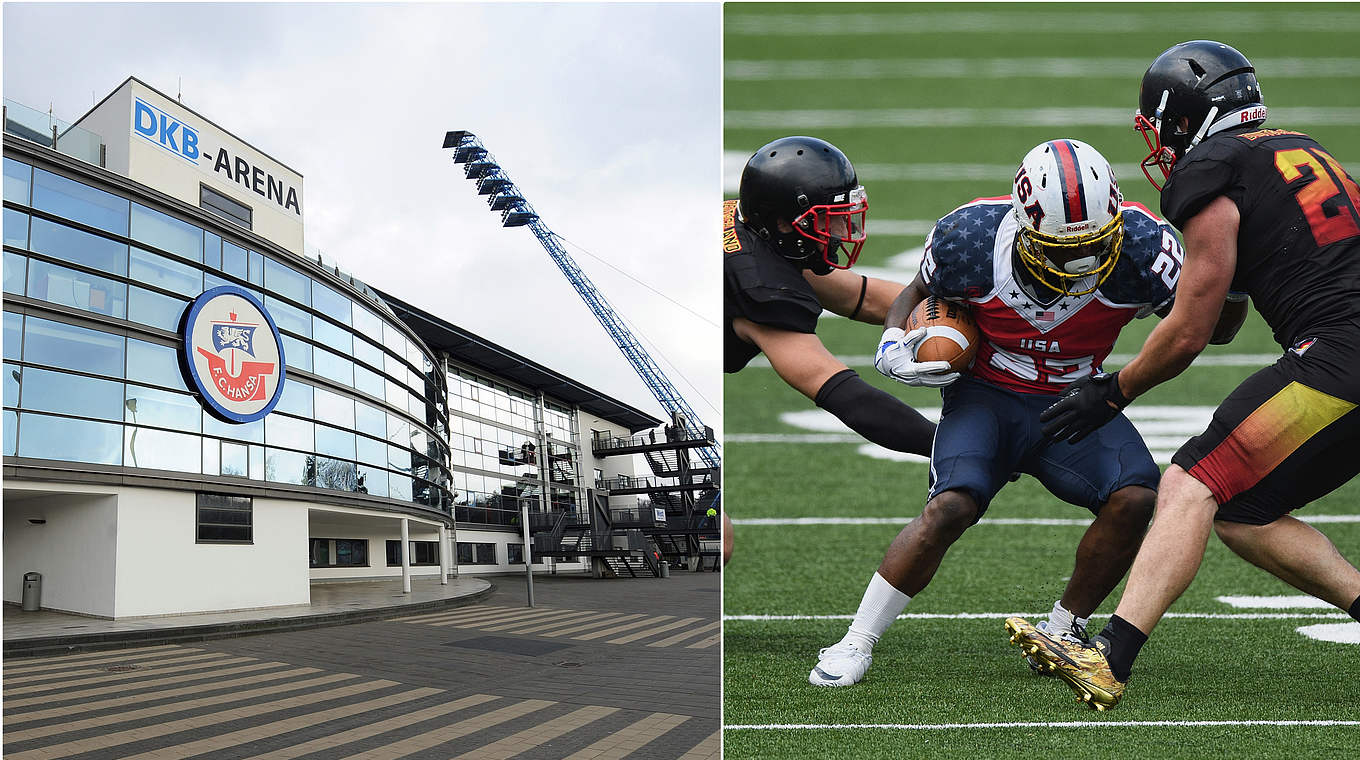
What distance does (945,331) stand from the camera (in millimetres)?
1762

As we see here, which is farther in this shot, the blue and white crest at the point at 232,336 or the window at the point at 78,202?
the blue and white crest at the point at 232,336

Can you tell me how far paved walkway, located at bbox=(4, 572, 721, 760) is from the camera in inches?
114

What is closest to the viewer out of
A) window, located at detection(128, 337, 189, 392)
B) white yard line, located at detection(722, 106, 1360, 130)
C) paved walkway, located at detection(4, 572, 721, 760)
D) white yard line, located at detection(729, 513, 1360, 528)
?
paved walkway, located at detection(4, 572, 721, 760)

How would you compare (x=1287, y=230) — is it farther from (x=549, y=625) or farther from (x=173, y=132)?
(x=549, y=625)

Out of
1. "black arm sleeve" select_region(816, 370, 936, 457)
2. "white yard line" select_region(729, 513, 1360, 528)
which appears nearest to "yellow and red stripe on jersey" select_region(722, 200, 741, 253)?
"black arm sleeve" select_region(816, 370, 936, 457)

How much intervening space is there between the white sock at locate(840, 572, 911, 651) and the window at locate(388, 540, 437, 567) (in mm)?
2719

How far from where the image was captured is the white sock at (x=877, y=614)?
186 centimetres

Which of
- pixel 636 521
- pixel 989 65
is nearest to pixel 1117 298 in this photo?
pixel 636 521

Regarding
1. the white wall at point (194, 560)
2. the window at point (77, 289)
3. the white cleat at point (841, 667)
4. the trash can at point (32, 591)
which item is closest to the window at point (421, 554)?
the white wall at point (194, 560)

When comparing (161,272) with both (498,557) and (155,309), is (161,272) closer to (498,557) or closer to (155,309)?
(155,309)

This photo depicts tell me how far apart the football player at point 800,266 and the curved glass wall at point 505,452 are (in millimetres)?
1966

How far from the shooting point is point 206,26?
11.9ft

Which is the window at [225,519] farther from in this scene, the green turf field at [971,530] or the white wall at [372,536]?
the green turf field at [971,530]

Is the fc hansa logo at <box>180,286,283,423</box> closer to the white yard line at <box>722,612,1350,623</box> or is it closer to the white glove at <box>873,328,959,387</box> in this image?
the white yard line at <box>722,612,1350,623</box>
